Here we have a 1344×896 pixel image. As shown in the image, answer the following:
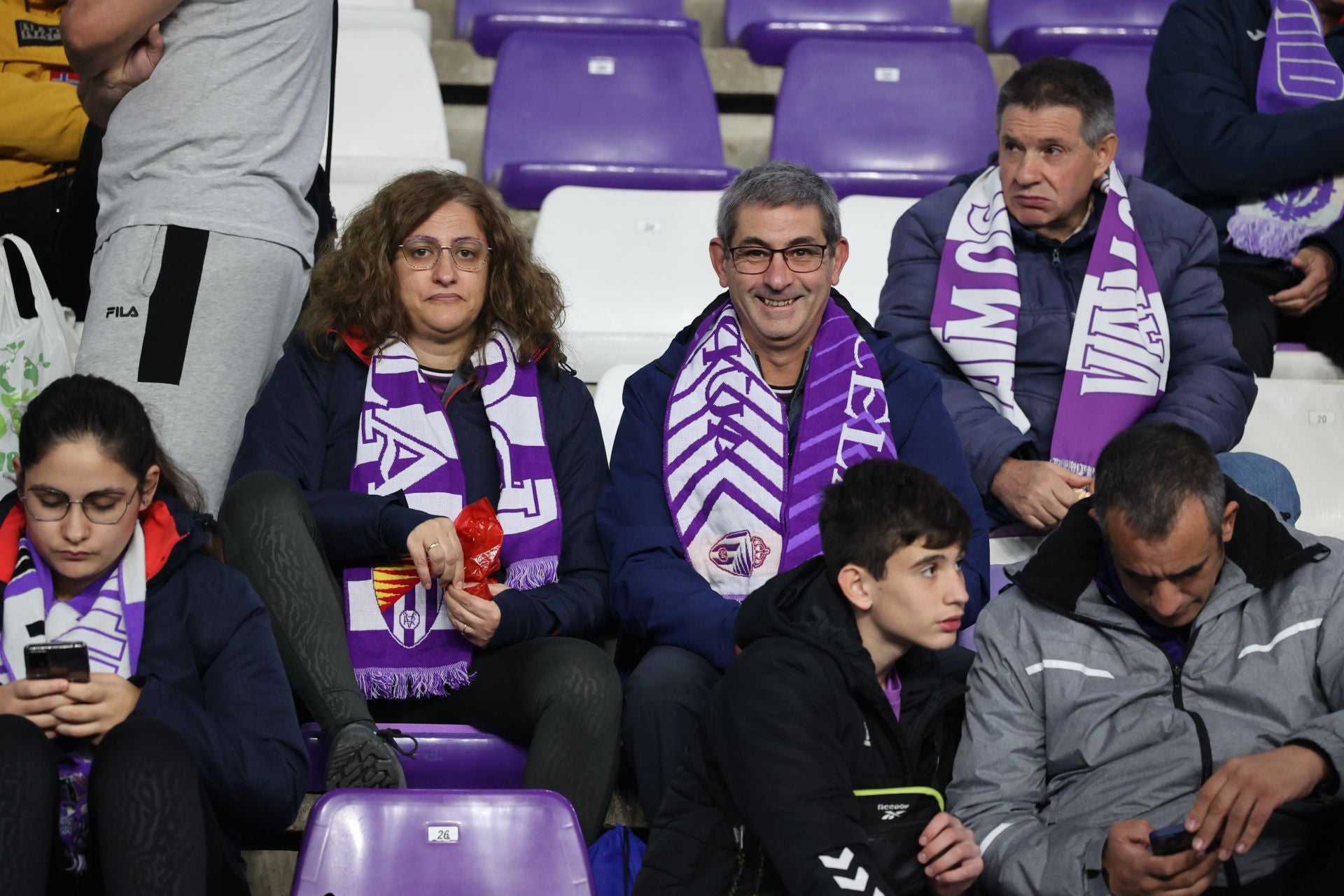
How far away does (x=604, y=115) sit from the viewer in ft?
13.4

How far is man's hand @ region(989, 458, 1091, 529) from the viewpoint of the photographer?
107 inches

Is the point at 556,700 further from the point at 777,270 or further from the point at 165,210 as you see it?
the point at 165,210

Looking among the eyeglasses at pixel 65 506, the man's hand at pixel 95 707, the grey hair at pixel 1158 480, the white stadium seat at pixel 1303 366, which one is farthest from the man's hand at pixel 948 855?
the white stadium seat at pixel 1303 366

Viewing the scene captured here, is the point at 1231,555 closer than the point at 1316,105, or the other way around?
the point at 1231,555

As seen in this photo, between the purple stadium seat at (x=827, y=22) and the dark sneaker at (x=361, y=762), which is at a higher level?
the purple stadium seat at (x=827, y=22)

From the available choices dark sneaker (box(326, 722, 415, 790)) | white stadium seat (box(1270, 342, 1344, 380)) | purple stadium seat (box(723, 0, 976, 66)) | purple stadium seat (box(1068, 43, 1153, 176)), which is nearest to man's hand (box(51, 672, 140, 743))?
dark sneaker (box(326, 722, 415, 790))

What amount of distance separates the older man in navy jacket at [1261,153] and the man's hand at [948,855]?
183cm

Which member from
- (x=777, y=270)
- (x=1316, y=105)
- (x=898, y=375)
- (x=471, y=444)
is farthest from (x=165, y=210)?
(x=1316, y=105)

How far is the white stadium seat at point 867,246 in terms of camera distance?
3.53 meters

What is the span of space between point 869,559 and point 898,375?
0.77 metres

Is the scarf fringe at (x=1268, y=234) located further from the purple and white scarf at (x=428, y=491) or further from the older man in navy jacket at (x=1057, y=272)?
the purple and white scarf at (x=428, y=491)

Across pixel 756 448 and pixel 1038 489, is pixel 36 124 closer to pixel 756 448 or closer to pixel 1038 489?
pixel 756 448

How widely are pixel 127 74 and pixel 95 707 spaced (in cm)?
114

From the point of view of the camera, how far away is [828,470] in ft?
8.32
